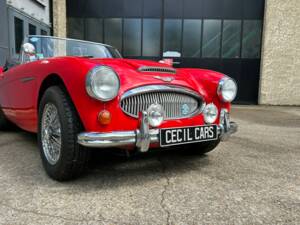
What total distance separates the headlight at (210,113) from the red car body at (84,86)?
59mm

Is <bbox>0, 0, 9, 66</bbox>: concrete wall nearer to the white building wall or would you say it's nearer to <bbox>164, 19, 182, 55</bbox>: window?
the white building wall

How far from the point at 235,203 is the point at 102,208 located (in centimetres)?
87

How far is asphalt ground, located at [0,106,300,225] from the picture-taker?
1.65 meters

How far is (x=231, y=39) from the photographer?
37.6ft

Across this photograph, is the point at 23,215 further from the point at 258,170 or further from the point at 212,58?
the point at 212,58

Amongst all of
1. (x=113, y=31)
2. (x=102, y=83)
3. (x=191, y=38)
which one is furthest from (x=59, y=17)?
(x=102, y=83)

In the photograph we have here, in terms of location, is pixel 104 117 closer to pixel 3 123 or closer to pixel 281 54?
pixel 3 123

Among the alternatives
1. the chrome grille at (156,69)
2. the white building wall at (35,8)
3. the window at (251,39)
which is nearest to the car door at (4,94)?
the chrome grille at (156,69)

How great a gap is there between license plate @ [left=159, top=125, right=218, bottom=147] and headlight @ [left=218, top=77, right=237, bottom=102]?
0.34 metres

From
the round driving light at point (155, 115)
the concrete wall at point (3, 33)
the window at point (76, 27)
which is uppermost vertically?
the window at point (76, 27)

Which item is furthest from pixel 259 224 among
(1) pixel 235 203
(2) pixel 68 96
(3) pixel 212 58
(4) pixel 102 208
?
(3) pixel 212 58

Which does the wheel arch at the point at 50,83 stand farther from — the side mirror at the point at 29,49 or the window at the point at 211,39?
the window at the point at 211,39

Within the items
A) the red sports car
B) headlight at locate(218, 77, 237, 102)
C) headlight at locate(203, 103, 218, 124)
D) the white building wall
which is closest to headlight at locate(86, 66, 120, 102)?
the red sports car

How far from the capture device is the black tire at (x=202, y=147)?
2.80 m
